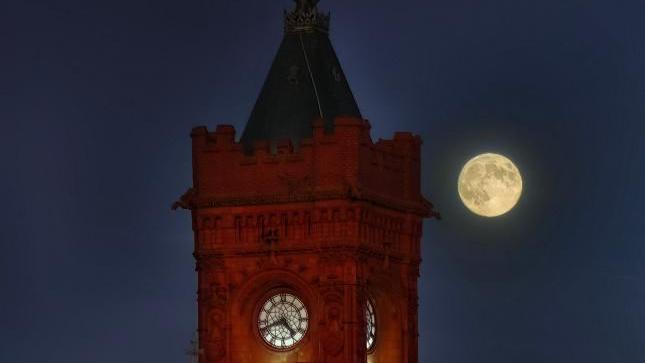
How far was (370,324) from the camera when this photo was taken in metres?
168

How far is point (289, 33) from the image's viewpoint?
170 meters

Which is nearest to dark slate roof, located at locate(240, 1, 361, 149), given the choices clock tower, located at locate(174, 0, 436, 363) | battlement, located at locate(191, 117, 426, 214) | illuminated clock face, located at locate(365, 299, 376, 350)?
clock tower, located at locate(174, 0, 436, 363)

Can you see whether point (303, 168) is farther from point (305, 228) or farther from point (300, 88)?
point (300, 88)

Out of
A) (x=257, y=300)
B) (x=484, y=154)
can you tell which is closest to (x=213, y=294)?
(x=257, y=300)

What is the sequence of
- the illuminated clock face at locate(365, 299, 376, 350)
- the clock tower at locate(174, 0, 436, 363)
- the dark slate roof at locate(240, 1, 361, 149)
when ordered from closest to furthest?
the clock tower at locate(174, 0, 436, 363)
the illuminated clock face at locate(365, 299, 376, 350)
the dark slate roof at locate(240, 1, 361, 149)

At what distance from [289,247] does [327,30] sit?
8.56 m

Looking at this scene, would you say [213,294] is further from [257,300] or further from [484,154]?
[484,154]

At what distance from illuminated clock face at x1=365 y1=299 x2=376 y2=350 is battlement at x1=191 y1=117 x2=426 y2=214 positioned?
3.67 metres

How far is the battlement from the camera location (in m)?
166

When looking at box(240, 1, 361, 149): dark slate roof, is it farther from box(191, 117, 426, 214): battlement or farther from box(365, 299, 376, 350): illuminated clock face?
box(365, 299, 376, 350): illuminated clock face

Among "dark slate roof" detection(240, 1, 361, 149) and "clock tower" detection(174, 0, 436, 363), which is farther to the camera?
"dark slate roof" detection(240, 1, 361, 149)

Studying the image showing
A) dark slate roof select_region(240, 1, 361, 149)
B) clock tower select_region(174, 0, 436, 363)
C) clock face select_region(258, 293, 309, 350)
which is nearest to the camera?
clock tower select_region(174, 0, 436, 363)

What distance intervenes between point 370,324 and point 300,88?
8510 millimetres

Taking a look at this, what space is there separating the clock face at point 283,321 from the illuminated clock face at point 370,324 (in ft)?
7.85
